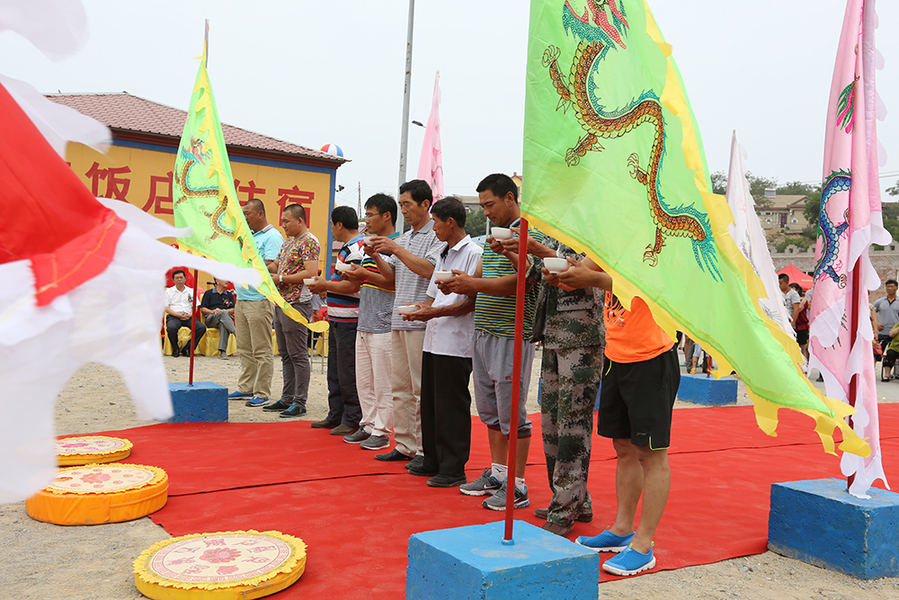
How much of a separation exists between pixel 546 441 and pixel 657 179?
1.56 m

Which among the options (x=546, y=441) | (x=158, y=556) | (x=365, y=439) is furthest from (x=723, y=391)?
(x=158, y=556)

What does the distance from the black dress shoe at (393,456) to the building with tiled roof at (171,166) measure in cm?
795

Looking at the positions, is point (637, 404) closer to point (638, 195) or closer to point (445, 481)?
point (638, 195)

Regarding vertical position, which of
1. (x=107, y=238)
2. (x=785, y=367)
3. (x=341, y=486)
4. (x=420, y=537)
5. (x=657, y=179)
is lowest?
(x=341, y=486)

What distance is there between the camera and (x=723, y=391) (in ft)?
25.9

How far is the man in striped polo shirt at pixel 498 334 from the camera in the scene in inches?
134

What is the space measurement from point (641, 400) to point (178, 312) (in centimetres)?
894

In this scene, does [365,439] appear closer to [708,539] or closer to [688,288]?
[708,539]

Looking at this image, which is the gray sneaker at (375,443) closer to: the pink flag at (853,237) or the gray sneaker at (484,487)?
the gray sneaker at (484,487)

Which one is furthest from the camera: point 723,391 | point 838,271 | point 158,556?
point 723,391

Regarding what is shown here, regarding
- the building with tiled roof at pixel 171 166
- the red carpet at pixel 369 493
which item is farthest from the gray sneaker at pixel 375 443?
the building with tiled roof at pixel 171 166

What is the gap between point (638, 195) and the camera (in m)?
2.04

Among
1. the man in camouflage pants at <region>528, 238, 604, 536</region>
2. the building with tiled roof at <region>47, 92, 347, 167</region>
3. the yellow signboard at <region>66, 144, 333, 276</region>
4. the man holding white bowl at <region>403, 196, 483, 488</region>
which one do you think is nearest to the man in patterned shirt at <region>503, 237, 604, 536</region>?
the man in camouflage pants at <region>528, 238, 604, 536</region>

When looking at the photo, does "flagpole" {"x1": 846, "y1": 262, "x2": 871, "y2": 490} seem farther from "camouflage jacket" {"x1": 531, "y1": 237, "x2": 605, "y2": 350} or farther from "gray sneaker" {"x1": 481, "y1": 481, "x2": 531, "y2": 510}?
"gray sneaker" {"x1": 481, "y1": 481, "x2": 531, "y2": 510}
